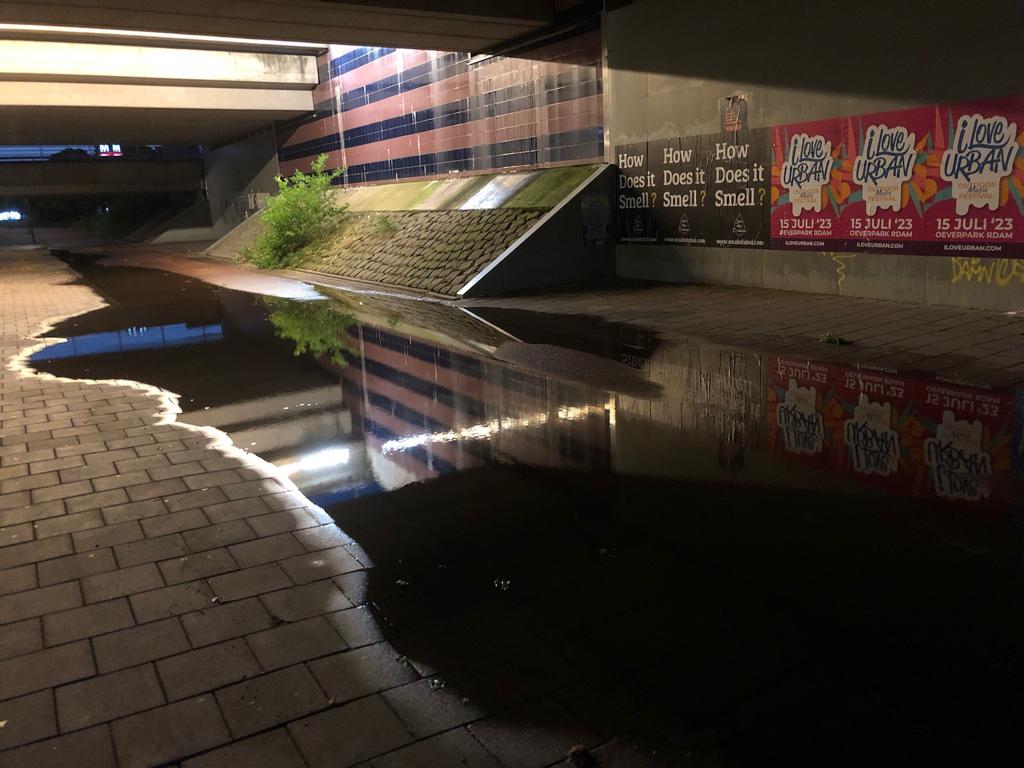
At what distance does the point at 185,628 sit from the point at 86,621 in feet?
1.76

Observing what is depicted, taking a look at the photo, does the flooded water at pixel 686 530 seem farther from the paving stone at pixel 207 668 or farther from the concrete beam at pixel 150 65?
the concrete beam at pixel 150 65

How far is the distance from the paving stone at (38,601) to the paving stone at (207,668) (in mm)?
954

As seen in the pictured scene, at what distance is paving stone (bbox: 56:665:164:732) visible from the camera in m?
3.21

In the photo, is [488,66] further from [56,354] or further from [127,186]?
[127,186]

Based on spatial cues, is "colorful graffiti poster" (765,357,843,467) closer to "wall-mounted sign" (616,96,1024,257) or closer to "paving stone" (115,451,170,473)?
"wall-mounted sign" (616,96,1024,257)

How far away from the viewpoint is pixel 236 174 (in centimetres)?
4206

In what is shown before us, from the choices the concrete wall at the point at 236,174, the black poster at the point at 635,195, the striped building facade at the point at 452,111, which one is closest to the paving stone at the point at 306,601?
the black poster at the point at 635,195

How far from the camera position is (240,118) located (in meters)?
34.1

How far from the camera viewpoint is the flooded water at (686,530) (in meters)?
3.17

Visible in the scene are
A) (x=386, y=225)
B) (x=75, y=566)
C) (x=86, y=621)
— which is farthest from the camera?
(x=386, y=225)

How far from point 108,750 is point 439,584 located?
1687mm

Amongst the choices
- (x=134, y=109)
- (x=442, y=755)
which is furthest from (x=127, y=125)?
(x=442, y=755)

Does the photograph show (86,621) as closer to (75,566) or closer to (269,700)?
(75,566)

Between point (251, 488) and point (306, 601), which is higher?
point (251, 488)
